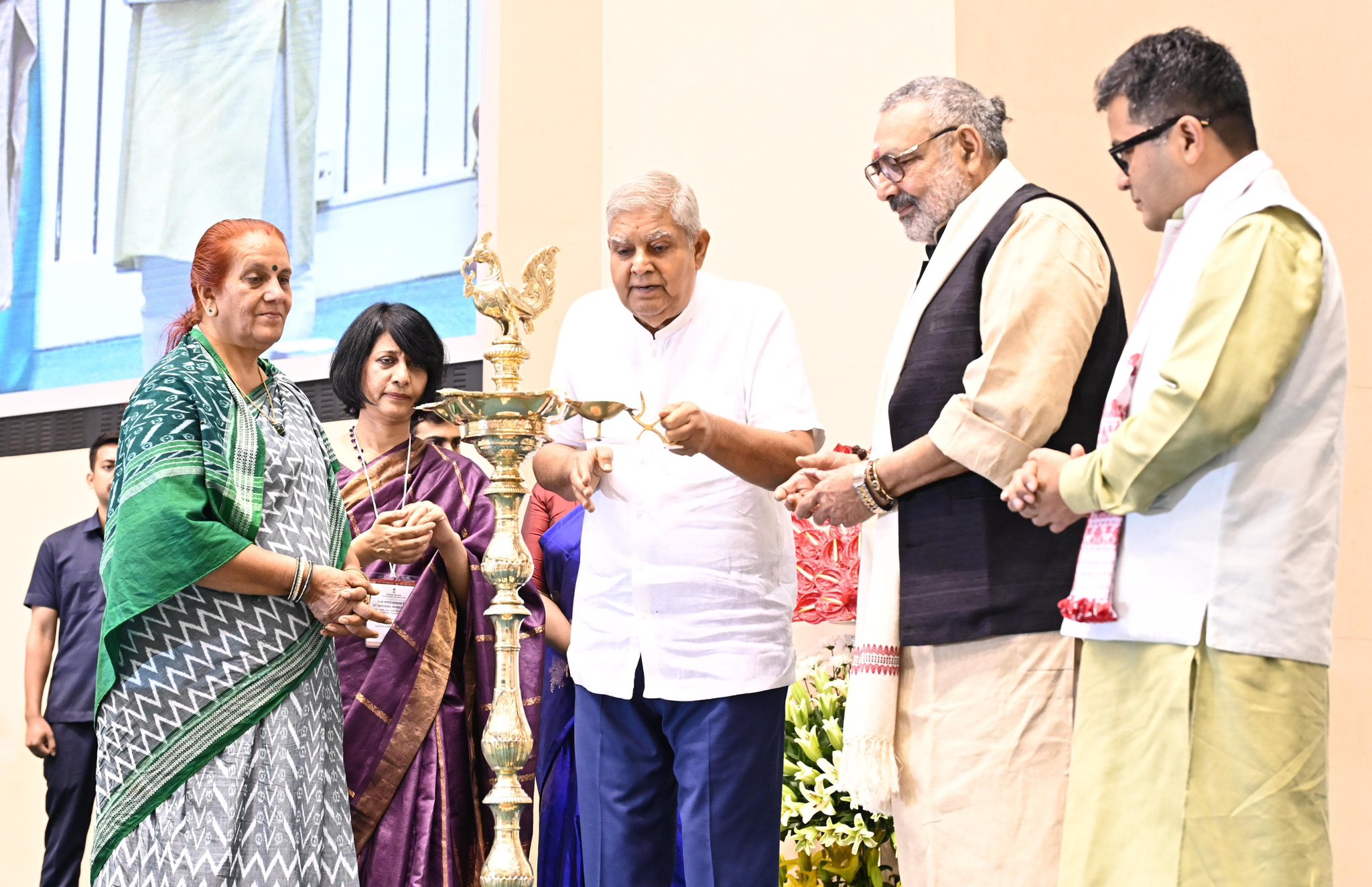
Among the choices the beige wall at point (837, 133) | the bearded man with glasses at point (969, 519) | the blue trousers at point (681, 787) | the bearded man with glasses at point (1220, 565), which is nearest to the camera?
the bearded man with glasses at point (1220, 565)

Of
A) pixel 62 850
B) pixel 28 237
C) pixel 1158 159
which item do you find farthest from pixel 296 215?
pixel 1158 159

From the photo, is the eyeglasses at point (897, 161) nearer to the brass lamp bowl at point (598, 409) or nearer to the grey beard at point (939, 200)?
the grey beard at point (939, 200)

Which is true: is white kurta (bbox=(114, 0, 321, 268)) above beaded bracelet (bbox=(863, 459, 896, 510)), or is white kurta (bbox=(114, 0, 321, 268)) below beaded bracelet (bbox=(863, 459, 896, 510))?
above

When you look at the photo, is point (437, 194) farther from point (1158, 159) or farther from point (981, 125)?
point (1158, 159)

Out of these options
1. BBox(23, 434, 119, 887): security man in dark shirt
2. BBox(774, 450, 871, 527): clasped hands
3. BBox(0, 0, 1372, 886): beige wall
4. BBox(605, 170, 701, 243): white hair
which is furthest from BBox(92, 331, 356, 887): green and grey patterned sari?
BBox(23, 434, 119, 887): security man in dark shirt

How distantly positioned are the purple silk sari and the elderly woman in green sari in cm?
55

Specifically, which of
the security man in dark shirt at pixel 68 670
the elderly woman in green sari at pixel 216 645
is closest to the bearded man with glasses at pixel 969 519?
the elderly woman in green sari at pixel 216 645

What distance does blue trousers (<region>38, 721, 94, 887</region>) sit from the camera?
496cm

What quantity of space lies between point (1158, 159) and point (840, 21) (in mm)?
2366

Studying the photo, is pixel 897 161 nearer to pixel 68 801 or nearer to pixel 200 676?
pixel 200 676

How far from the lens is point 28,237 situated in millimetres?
6555

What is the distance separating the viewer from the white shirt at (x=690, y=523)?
8.48ft

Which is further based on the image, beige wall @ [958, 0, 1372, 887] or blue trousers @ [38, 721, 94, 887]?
blue trousers @ [38, 721, 94, 887]

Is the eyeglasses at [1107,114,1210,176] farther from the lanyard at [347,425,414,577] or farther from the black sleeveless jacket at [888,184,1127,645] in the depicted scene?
the lanyard at [347,425,414,577]
